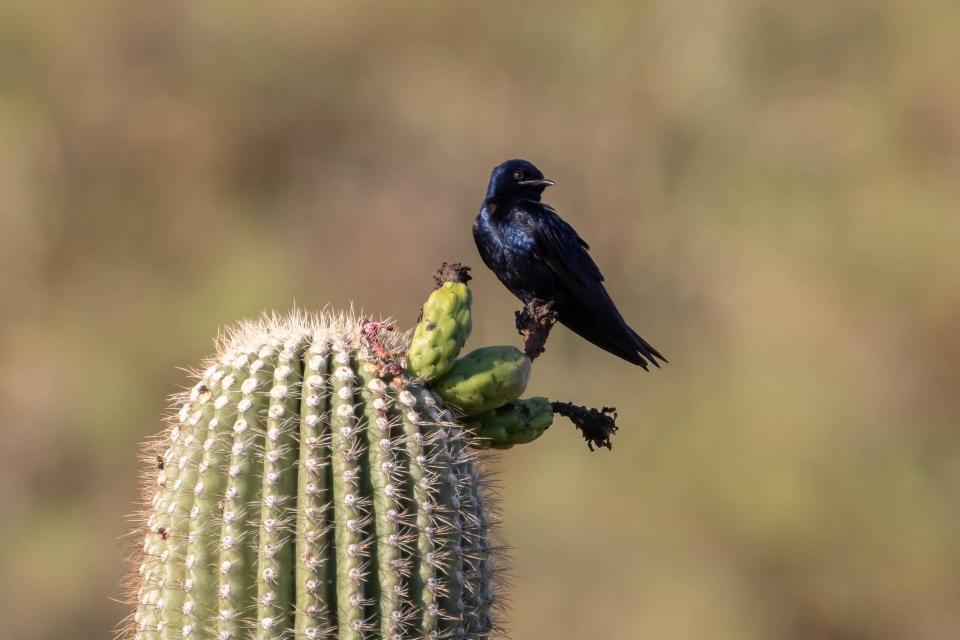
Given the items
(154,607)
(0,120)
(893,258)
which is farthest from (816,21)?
(154,607)

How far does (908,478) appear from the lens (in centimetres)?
909

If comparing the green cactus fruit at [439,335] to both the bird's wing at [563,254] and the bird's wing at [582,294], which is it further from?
the bird's wing at [563,254]

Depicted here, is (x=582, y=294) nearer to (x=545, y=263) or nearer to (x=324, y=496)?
(x=545, y=263)

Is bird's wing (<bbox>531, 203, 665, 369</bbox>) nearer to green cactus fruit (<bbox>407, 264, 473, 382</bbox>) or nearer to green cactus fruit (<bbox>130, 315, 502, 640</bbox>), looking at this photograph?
green cactus fruit (<bbox>407, 264, 473, 382</bbox>)

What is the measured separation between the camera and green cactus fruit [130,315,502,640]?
263 cm

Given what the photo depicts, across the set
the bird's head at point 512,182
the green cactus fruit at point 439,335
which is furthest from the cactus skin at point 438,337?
the bird's head at point 512,182

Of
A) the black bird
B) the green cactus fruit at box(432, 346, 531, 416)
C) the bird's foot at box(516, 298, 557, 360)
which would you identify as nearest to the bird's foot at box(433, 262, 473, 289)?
the green cactus fruit at box(432, 346, 531, 416)

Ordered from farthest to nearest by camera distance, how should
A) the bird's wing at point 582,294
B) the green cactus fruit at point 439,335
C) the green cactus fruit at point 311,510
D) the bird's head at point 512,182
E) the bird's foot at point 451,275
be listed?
the bird's head at point 512,182 → the bird's wing at point 582,294 → the bird's foot at point 451,275 → the green cactus fruit at point 439,335 → the green cactus fruit at point 311,510

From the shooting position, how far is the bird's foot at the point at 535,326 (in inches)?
133

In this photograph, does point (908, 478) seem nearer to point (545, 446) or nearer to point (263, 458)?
point (545, 446)

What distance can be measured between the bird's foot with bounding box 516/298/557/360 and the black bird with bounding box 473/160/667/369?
448 mm

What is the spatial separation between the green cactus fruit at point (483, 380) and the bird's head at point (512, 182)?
1915mm

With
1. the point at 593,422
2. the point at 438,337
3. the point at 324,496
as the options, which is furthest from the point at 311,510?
the point at 593,422

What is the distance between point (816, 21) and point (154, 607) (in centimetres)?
840
